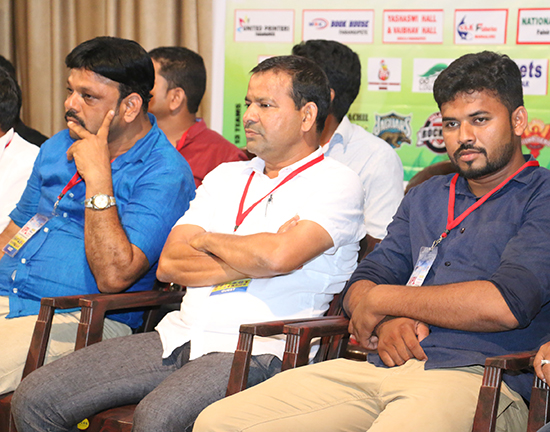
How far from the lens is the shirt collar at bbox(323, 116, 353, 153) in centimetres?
310

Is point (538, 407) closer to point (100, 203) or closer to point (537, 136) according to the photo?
point (100, 203)

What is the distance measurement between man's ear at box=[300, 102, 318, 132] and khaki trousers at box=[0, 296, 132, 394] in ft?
3.52

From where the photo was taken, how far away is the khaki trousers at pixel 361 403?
5.27 ft

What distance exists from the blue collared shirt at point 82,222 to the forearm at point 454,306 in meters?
0.96

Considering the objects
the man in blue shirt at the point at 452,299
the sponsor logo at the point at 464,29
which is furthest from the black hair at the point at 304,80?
the sponsor logo at the point at 464,29

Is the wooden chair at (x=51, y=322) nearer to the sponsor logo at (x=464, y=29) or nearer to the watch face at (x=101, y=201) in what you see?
the watch face at (x=101, y=201)

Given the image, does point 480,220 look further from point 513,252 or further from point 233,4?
point 233,4

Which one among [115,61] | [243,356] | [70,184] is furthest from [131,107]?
[243,356]

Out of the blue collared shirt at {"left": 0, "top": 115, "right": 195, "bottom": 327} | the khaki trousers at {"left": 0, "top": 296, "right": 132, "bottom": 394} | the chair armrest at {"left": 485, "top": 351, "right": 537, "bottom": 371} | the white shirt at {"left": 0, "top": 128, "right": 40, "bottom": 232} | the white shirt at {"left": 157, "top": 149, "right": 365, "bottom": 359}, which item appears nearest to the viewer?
the chair armrest at {"left": 485, "top": 351, "right": 537, "bottom": 371}

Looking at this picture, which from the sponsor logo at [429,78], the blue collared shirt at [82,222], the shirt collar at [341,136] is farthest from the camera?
the sponsor logo at [429,78]

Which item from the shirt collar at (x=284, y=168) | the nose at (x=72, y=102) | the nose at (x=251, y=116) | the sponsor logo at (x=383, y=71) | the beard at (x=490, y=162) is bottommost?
the shirt collar at (x=284, y=168)

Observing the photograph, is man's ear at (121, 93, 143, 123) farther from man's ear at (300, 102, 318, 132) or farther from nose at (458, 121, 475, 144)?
nose at (458, 121, 475, 144)

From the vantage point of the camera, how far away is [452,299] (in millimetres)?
1732

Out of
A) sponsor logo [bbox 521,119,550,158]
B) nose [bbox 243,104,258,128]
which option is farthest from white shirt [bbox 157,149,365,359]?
sponsor logo [bbox 521,119,550,158]
